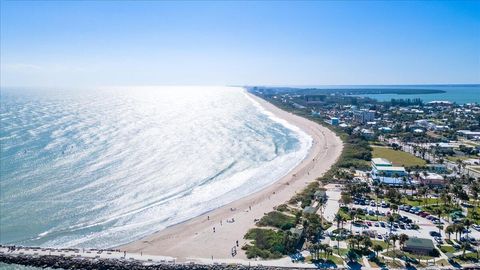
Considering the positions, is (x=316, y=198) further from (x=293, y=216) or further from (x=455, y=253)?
(x=455, y=253)

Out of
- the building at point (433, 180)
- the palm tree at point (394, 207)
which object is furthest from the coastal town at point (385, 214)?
the palm tree at point (394, 207)

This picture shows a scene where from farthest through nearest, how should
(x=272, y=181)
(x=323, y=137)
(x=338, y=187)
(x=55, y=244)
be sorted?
(x=323, y=137), (x=272, y=181), (x=338, y=187), (x=55, y=244)

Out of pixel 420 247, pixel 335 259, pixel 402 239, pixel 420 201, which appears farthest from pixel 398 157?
pixel 335 259

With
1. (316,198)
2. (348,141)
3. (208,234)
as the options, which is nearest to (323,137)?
(348,141)

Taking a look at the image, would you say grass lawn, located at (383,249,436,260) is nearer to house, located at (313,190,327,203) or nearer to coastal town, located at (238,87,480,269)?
coastal town, located at (238,87,480,269)

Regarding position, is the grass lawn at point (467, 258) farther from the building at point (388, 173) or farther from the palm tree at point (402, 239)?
the building at point (388, 173)

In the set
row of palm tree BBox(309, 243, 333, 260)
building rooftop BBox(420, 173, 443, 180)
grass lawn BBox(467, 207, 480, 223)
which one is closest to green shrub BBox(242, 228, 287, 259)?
row of palm tree BBox(309, 243, 333, 260)

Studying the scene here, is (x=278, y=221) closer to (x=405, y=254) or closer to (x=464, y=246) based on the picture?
(x=405, y=254)
